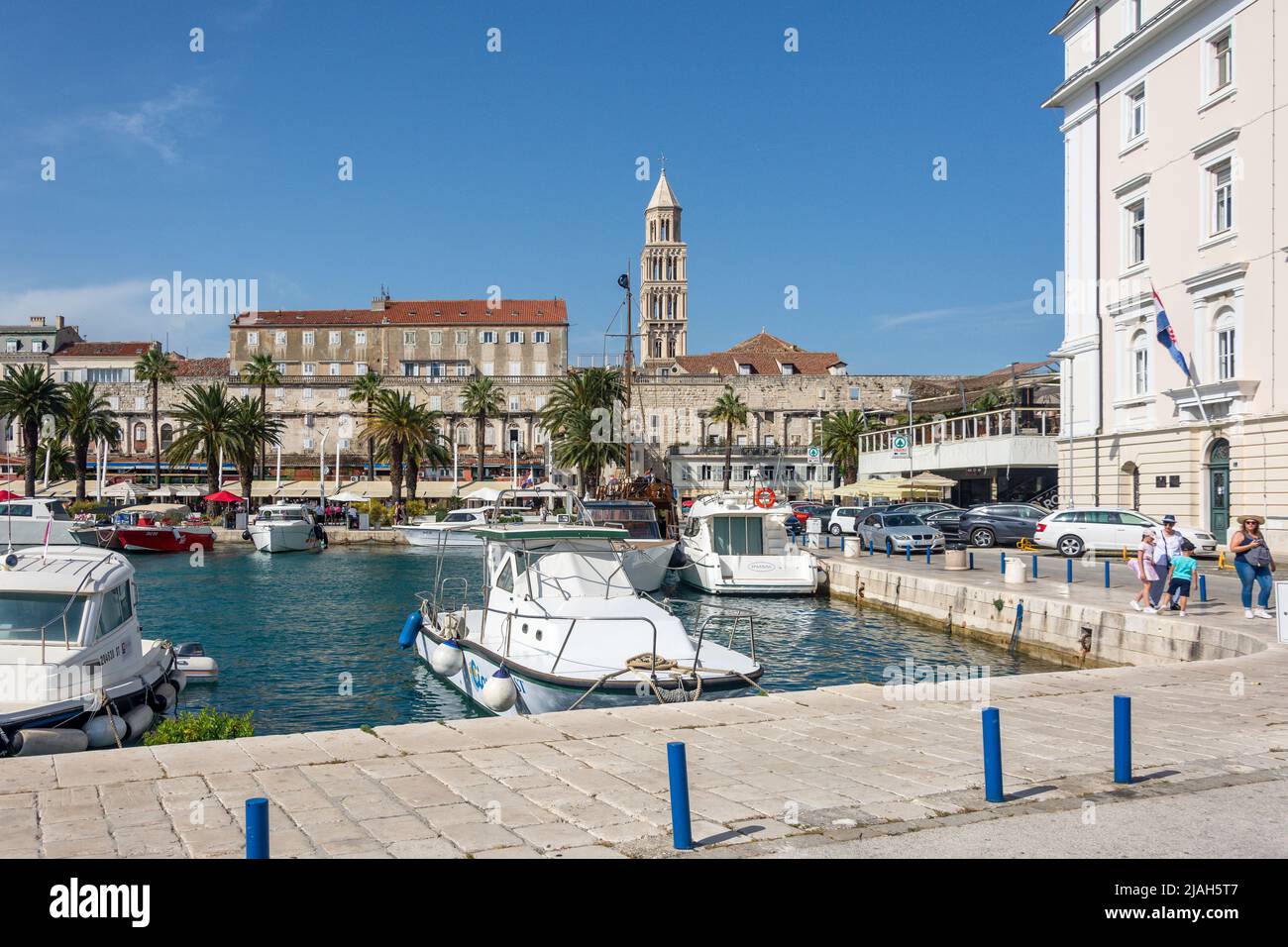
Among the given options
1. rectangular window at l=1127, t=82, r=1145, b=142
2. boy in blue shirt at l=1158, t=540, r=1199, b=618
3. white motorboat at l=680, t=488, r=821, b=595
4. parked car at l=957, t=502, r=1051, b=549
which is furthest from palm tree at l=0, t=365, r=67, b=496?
boy in blue shirt at l=1158, t=540, r=1199, b=618

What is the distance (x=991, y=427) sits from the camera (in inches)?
2233

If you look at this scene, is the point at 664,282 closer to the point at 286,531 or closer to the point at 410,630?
the point at 286,531

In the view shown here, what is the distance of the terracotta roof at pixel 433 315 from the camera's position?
4008 inches

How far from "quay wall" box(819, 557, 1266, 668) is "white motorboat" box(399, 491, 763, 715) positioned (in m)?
7.56

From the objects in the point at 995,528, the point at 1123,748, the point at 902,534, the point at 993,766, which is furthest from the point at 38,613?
the point at 995,528

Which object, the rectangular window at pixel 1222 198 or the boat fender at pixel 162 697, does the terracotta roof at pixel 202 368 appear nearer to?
the rectangular window at pixel 1222 198

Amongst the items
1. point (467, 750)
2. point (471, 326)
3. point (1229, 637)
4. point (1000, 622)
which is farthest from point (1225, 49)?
point (471, 326)

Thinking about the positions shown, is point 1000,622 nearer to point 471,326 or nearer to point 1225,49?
point 1225,49

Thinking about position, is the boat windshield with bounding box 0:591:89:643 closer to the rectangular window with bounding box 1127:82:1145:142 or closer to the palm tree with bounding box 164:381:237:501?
the rectangular window with bounding box 1127:82:1145:142

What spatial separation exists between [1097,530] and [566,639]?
976 inches

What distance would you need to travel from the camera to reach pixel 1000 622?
24.2m
